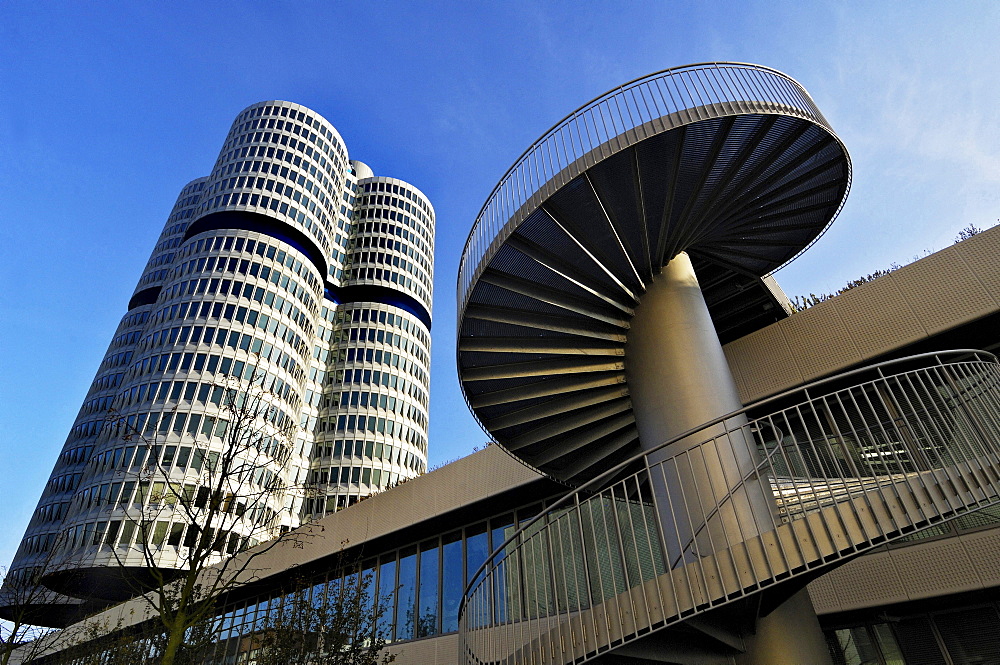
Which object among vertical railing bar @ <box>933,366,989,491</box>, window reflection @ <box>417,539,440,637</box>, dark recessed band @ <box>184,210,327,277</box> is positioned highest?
dark recessed band @ <box>184,210,327,277</box>

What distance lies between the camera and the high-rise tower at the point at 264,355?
114 ft

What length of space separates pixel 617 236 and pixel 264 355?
3949 centimetres

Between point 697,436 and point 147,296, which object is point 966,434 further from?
point 147,296

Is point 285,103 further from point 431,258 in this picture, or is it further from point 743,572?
point 743,572

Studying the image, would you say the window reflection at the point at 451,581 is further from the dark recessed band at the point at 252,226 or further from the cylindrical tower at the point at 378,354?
the dark recessed band at the point at 252,226

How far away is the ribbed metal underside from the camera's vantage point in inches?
333

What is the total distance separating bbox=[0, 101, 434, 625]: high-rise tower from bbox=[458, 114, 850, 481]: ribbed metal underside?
1988cm

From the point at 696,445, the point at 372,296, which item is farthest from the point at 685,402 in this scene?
the point at 372,296

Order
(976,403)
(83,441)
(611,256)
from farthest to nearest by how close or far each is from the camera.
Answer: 1. (83,441)
2. (611,256)
3. (976,403)

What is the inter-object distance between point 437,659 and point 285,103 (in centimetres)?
5620

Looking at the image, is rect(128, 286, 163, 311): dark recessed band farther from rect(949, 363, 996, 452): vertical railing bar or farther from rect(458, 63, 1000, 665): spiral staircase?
rect(949, 363, 996, 452): vertical railing bar

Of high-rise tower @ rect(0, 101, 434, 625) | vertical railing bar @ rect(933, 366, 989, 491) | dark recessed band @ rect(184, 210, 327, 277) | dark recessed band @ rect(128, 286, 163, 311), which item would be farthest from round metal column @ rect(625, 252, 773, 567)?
dark recessed band @ rect(128, 286, 163, 311)

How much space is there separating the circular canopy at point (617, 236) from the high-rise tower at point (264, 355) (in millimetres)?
20015

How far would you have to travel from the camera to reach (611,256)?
30.4 ft
